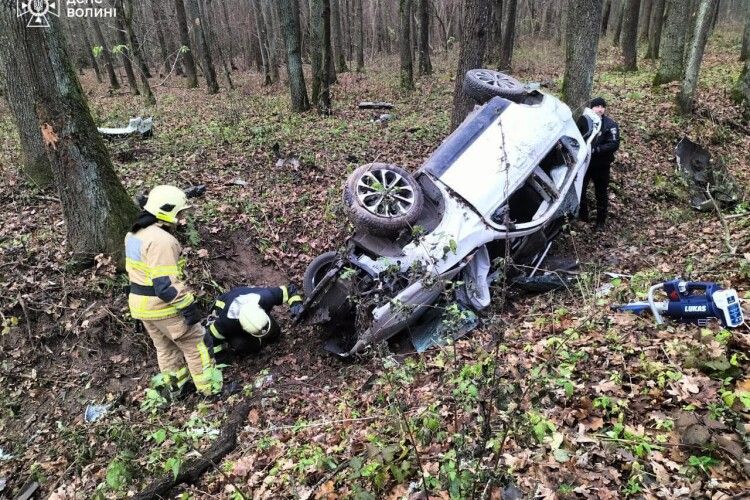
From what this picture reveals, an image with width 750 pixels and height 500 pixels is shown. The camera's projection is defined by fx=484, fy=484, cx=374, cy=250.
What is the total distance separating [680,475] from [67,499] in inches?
165

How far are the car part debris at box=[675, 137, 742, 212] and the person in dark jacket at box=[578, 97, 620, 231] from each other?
133 centimetres

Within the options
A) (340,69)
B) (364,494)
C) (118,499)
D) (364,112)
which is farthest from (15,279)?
(340,69)

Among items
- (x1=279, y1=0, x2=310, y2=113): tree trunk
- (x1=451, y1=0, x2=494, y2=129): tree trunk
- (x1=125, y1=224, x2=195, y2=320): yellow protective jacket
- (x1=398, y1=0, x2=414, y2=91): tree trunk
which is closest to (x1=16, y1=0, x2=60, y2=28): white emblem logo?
(x1=125, y1=224, x2=195, y2=320): yellow protective jacket

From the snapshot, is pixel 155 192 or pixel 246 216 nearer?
pixel 155 192

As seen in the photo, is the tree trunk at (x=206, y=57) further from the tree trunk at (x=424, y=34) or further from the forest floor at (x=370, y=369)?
the forest floor at (x=370, y=369)

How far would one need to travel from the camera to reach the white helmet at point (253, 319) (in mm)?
4875

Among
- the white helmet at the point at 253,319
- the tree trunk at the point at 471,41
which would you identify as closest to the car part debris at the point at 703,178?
the tree trunk at the point at 471,41

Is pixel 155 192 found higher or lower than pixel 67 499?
higher

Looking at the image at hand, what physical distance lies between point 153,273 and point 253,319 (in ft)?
3.40

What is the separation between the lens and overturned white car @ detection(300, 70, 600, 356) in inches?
190

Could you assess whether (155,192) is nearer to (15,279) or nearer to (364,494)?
(15,279)

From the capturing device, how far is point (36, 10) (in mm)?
5109

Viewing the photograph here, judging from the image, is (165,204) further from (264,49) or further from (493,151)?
(264,49)

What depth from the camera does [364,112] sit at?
12.7m
